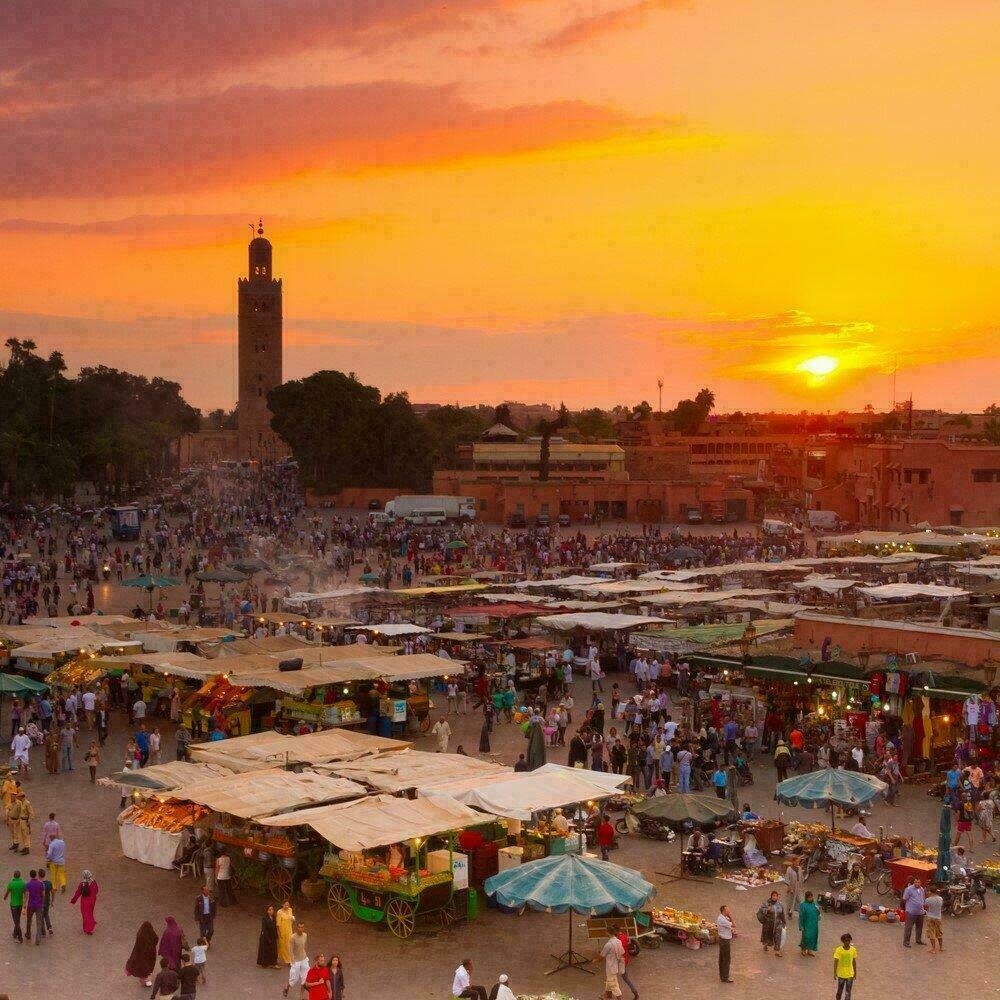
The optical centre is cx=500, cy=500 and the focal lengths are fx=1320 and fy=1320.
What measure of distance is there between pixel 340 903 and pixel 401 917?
97cm

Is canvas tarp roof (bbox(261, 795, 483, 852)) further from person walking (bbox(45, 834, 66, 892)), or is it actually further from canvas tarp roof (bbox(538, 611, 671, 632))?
canvas tarp roof (bbox(538, 611, 671, 632))

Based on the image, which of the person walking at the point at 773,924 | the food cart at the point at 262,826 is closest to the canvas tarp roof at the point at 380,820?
Result: the food cart at the point at 262,826

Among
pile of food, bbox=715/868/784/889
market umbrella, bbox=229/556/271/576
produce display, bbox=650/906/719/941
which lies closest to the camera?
produce display, bbox=650/906/719/941

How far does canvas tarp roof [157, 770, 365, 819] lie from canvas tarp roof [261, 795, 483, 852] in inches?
8.0

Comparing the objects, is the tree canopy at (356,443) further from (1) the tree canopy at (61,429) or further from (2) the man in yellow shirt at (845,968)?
(2) the man in yellow shirt at (845,968)

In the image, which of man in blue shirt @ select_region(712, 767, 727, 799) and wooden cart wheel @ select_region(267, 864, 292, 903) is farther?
man in blue shirt @ select_region(712, 767, 727, 799)

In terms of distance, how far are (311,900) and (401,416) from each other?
73.4m

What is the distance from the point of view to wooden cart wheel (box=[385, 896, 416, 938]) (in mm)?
14609

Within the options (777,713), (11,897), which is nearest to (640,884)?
(11,897)

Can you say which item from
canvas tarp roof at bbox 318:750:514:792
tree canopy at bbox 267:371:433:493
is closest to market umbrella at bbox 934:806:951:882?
canvas tarp roof at bbox 318:750:514:792

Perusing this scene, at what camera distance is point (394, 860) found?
14.7 metres

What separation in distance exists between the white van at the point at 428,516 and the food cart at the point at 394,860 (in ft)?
176

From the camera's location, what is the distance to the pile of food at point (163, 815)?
16891 millimetres

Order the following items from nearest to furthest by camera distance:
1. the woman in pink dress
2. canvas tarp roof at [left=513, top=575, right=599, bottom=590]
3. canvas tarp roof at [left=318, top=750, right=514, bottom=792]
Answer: the woman in pink dress
canvas tarp roof at [left=318, top=750, right=514, bottom=792]
canvas tarp roof at [left=513, top=575, right=599, bottom=590]
